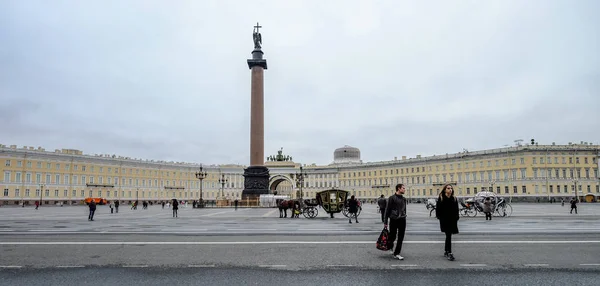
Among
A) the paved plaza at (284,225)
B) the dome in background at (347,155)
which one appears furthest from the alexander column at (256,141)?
the dome in background at (347,155)

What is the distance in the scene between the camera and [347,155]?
485ft

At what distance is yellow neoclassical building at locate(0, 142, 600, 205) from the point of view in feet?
286

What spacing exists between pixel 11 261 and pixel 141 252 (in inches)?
107

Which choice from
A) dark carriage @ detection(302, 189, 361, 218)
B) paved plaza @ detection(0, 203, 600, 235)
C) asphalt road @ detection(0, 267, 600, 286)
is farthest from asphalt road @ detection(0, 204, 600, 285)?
dark carriage @ detection(302, 189, 361, 218)

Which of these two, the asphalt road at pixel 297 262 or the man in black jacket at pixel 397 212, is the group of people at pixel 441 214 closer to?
the man in black jacket at pixel 397 212

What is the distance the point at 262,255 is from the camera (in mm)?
10305

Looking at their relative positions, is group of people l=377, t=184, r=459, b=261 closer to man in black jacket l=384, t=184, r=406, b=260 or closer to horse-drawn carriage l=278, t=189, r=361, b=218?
man in black jacket l=384, t=184, r=406, b=260

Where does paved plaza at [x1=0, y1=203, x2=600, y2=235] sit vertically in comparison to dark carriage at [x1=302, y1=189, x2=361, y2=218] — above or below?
below

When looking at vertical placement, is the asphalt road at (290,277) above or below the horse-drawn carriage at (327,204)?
below

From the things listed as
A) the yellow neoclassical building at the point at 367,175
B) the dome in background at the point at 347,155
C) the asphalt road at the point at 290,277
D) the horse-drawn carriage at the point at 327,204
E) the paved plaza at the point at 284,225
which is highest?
the dome in background at the point at 347,155

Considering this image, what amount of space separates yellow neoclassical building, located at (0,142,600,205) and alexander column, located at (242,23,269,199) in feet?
41.1

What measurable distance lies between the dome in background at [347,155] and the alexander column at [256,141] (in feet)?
307

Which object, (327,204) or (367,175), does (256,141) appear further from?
(367,175)

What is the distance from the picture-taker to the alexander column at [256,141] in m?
54.6
